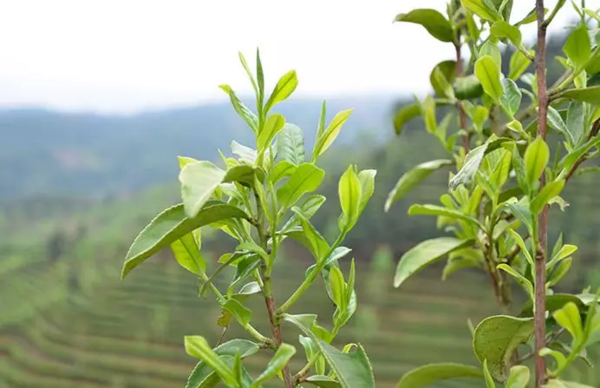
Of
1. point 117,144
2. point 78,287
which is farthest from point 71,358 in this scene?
point 117,144

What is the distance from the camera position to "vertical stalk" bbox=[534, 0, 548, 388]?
0.87 feet

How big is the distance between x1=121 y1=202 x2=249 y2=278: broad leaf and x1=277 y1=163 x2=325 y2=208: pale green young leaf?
0.02 metres

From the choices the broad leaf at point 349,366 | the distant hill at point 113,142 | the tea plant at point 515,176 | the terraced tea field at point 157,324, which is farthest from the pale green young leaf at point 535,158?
the distant hill at point 113,142

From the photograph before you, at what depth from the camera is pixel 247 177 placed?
0.79 ft

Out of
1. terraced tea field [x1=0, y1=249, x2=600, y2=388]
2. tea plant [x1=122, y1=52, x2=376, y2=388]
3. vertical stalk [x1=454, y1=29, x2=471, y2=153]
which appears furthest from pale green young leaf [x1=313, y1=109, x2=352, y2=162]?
terraced tea field [x1=0, y1=249, x2=600, y2=388]

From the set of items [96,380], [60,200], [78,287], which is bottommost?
[96,380]

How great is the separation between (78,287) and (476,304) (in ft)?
7.93

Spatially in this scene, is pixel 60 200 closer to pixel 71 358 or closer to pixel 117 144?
pixel 117 144

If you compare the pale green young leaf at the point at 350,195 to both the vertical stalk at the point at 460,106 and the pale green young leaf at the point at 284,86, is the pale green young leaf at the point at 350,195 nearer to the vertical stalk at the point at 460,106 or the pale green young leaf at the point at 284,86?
the pale green young leaf at the point at 284,86

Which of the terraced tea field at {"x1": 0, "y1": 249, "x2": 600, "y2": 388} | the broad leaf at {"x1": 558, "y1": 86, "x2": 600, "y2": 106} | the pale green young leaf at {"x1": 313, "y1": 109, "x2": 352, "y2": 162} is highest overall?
the broad leaf at {"x1": 558, "y1": 86, "x2": 600, "y2": 106}

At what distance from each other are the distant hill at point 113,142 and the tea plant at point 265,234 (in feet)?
17.5

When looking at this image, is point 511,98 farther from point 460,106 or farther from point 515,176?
point 460,106

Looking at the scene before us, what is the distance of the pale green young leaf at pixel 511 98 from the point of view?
1.00ft

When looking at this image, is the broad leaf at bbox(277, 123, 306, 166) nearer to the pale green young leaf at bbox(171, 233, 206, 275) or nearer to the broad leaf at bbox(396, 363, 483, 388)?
the pale green young leaf at bbox(171, 233, 206, 275)
